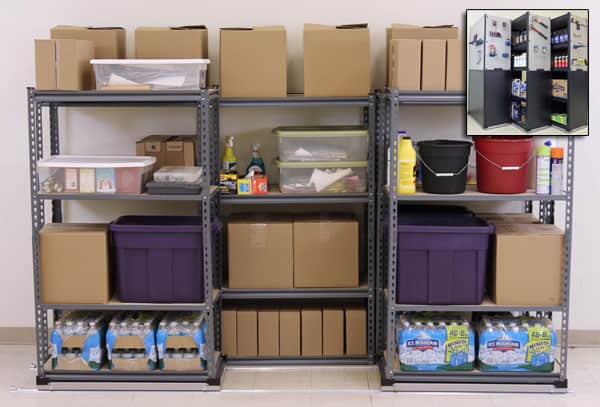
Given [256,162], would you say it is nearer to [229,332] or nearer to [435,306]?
[229,332]

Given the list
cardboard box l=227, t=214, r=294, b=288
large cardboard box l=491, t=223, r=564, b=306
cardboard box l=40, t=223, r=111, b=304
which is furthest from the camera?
cardboard box l=227, t=214, r=294, b=288

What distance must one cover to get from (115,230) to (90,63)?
2.75 feet

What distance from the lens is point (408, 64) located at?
3.89 m

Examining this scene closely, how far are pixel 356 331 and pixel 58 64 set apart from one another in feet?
6.75

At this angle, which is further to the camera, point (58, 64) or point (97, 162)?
point (97, 162)

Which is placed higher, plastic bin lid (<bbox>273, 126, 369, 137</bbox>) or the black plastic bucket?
plastic bin lid (<bbox>273, 126, 369, 137</bbox>)

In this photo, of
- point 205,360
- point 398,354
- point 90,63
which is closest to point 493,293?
point 398,354

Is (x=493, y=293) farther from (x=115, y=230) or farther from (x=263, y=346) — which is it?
(x=115, y=230)

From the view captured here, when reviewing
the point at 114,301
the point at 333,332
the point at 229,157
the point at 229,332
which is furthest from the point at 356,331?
the point at 114,301

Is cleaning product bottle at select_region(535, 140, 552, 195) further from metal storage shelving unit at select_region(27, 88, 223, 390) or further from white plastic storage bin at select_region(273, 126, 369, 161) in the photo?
metal storage shelving unit at select_region(27, 88, 223, 390)

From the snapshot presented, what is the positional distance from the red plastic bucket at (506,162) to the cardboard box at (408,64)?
435 mm

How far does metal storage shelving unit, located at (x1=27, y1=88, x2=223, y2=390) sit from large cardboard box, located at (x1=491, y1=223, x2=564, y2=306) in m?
1.42

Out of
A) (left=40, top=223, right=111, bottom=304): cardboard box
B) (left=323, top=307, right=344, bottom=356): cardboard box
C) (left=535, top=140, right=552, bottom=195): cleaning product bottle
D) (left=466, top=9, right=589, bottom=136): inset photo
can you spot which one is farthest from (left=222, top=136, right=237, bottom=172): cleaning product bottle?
(left=535, top=140, right=552, bottom=195): cleaning product bottle

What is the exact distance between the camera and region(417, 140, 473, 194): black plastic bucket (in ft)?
12.8
